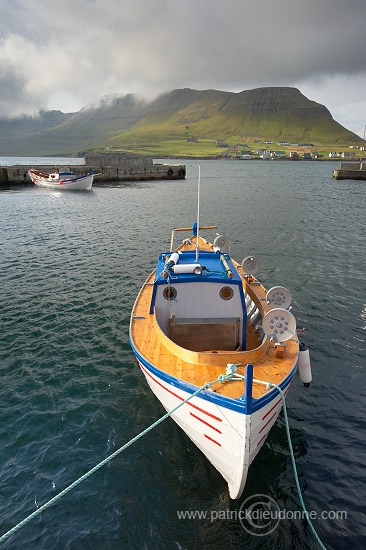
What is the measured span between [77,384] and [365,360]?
1286 cm

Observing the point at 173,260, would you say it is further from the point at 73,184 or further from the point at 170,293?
the point at 73,184

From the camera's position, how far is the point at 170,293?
512 inches

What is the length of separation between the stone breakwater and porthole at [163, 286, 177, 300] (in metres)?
82.1

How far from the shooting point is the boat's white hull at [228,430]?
27.1ft

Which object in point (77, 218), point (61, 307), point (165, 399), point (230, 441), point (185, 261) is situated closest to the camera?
point (230, 441)

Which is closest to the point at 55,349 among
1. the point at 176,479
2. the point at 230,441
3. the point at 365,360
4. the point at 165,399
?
the point at 165,399

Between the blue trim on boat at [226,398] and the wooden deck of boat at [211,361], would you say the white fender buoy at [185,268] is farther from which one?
the blue trim on boat at [226,398]

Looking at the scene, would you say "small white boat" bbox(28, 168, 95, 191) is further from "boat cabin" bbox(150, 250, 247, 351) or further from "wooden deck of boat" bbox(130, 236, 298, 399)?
"wooden deck of boat" bbox(130, 236, 298, 399)

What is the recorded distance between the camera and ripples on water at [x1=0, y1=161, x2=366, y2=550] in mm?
9031

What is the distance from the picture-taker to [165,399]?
440 inches

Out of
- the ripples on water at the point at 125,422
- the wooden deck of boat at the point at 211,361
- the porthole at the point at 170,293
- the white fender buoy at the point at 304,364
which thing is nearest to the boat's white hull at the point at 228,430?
the wooden deck of boat at the point at 211,361

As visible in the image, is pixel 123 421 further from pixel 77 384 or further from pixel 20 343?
pixel 20 343

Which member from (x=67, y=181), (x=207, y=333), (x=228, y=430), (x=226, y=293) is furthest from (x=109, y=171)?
(x=228, y=430)

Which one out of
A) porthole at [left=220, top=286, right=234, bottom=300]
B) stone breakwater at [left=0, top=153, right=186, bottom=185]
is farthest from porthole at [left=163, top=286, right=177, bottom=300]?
stone breakwater at [left=0, top=153, right=186, bottom=185]
